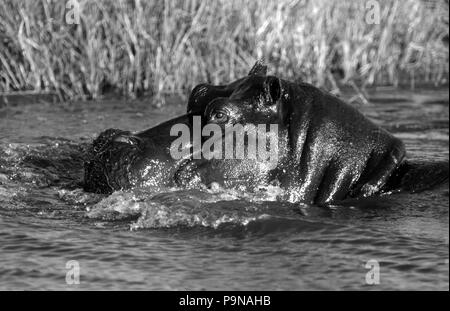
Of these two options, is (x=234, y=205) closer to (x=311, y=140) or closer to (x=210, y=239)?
A: (x=210, y=239)

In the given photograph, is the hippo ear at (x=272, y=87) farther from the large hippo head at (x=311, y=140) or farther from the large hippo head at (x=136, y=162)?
the large hippo head at (x=136, y=162)

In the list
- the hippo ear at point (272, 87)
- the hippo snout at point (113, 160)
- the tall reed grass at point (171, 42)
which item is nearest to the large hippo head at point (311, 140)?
the hippo ear at point (272, 87)

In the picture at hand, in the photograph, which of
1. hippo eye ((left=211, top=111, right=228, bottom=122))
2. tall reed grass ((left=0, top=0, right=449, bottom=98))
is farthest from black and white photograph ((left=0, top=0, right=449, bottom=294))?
tall reed grass ((left=0, top=0, right=449, bottom=98))

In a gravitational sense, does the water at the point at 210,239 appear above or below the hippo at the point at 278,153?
below

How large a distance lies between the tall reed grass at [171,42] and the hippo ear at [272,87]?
5.59 metres

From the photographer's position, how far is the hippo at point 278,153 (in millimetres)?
5156

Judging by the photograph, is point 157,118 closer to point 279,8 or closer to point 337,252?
point 279,8

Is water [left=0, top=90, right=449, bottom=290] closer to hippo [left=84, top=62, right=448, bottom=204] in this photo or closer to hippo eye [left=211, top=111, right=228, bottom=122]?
hippo [left=84, top=62, right=448, bottom=204]

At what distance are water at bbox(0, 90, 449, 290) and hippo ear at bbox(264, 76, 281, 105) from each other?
55 centimetres

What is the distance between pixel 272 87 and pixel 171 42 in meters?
6.11

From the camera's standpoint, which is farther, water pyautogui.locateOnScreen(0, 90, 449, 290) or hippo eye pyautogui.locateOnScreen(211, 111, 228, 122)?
hippo eye pyautogui.locateOnScreen(211, 111, 228, 122)

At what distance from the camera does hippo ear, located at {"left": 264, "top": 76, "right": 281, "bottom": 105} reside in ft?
17.2

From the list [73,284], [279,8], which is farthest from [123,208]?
[279,8]

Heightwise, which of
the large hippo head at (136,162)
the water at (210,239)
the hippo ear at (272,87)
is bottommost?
the water at (210,239)
